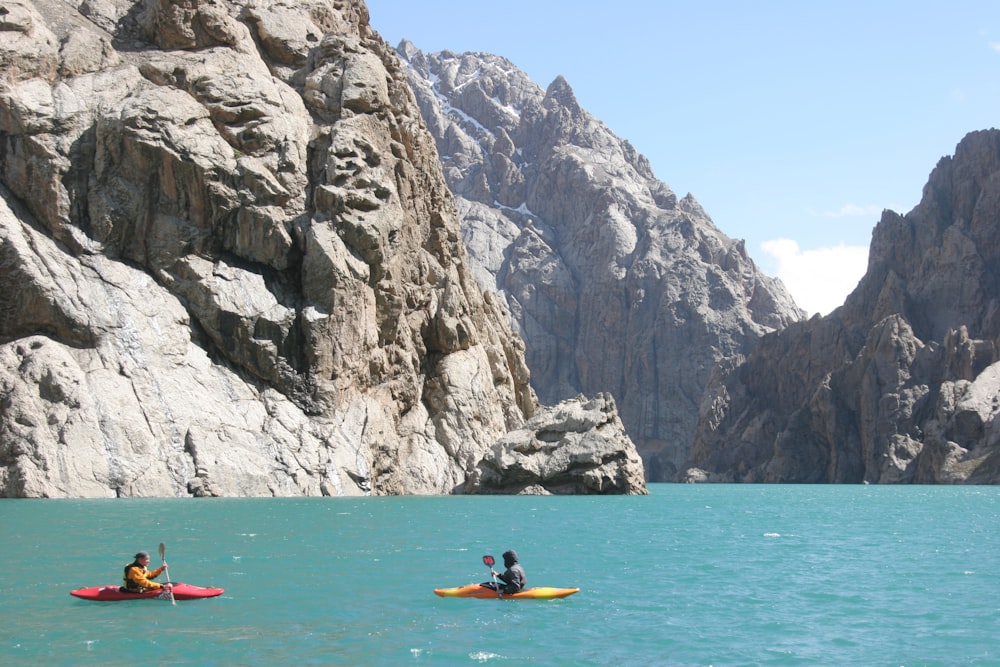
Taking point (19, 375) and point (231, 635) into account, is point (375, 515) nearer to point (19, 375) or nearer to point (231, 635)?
point (19, 375)

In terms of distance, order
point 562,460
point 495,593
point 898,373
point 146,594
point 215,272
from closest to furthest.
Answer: point 146,594 < point 495,593 < point 215,272 < point 562,460 < point 898,373

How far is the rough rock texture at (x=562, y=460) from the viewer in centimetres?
8000

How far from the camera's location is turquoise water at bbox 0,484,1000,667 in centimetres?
2102

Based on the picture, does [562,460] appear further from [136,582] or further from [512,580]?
[136,582]

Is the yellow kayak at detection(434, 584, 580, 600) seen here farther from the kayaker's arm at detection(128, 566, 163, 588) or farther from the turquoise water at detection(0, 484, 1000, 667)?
the kayaker's arm at detection(128, 566, 163, 588)

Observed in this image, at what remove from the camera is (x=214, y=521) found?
4647cm

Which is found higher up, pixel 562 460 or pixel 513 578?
pixel 562 460

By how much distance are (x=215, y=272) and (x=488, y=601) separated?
2033 inches

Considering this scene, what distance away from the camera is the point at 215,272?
74.0m

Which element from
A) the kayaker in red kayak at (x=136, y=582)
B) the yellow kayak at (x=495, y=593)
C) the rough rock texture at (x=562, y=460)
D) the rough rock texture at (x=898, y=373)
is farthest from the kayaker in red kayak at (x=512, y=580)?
the rough rock texture at (x=898, y=373)

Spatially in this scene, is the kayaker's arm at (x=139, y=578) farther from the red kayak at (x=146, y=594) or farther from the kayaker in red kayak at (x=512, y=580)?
the kayaker in red kayak at (x=512, y=580)

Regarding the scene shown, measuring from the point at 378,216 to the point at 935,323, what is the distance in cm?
12074

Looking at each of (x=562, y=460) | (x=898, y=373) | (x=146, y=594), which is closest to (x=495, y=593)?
(x=146, y=594)

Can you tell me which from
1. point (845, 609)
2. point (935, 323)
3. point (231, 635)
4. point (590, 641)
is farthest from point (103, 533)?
point (935, 323)
